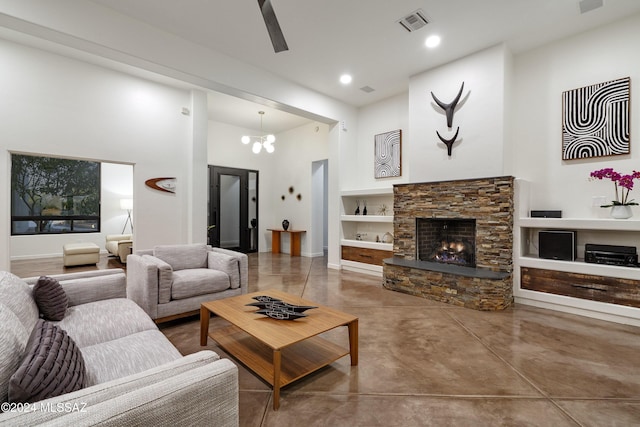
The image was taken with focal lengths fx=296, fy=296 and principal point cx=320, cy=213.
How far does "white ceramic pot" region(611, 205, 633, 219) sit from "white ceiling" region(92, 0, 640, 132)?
85.0 inches

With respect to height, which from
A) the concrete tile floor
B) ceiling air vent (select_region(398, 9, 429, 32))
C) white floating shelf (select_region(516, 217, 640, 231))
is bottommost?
the concrete tile floor

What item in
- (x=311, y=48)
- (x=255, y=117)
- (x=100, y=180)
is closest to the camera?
(x=311, y=48)

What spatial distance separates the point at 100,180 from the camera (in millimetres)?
8023

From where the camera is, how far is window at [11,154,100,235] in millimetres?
7070

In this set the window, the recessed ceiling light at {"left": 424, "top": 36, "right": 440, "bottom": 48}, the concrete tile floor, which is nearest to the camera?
the concrete tile floor

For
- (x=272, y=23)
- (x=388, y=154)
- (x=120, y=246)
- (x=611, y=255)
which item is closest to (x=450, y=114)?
(x=388, y=154)

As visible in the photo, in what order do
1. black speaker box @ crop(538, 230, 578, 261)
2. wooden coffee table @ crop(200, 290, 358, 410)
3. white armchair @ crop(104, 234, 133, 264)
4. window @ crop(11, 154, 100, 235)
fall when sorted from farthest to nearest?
1. window @ crop(11, 154, 100, 235)
2. white armchair @ crop(104, 234, 133, 264)
3. black speaker box @ crop(538, 230, 578, 261)
4. wooden coffee table @ crop(200, 290, 358, 410)

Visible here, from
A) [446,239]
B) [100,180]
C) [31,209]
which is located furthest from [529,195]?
[31,209]

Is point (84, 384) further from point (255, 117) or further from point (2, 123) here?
point (255, 117)

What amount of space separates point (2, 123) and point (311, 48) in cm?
426

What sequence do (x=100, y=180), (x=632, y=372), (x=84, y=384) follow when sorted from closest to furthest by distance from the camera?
(x=84, y=384)
(x=632, y=372)
(x=100, y=180)

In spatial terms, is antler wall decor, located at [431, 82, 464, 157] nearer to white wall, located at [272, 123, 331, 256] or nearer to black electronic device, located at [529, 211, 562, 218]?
black electronic device, located at [529, 211, 562, 218]

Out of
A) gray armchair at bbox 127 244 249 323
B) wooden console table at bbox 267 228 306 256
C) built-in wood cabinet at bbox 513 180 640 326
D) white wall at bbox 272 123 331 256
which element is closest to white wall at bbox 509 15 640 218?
built-in wood cabinet at bbox 513 180 640 326

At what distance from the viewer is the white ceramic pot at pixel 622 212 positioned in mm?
3191
